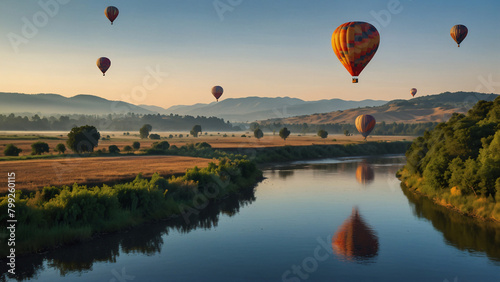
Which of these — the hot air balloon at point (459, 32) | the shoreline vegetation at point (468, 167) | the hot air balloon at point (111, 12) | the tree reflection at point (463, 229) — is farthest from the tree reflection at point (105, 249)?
the hot air balloon at point (459, 32)

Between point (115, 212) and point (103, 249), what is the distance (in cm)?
574

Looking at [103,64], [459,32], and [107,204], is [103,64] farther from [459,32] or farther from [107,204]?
[459,32]

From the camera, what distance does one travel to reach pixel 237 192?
180ft

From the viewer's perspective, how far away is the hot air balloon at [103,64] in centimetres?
10088

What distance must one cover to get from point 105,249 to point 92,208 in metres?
4.73

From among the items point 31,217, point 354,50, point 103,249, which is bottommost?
point 103,249

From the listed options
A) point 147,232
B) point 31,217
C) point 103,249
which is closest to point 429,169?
point 147,232

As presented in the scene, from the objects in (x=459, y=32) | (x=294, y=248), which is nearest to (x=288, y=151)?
(x=459, y=32)

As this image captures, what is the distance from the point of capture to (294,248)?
95.8ft

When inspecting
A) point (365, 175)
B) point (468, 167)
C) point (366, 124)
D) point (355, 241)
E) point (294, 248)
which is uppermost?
point (366, 124)

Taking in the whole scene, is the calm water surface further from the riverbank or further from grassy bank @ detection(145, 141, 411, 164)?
grassy bank @ detection(145, 141, 411, 164)

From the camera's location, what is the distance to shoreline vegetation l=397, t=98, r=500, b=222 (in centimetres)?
Result: 3744

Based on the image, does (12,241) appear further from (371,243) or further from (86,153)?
(86,153)

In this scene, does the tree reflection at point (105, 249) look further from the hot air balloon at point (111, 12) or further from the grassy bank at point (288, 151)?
the hot air balloon at point (111, 12)
